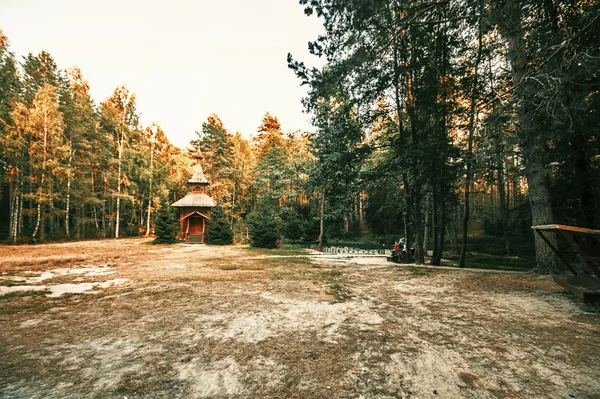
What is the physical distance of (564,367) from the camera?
9.87 feet

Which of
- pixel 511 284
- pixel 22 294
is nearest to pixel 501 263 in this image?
pixel 511 284

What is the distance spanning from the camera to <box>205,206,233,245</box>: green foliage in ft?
87.5

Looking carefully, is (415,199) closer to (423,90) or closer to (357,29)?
(423,90)

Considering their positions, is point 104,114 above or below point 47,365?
above

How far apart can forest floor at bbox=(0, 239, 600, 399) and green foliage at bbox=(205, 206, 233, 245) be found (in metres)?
19.6

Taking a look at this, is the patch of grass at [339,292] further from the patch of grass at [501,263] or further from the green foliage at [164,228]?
the green foliage at [164,228]

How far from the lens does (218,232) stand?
26.7 m

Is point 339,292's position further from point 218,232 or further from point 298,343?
point 218,232

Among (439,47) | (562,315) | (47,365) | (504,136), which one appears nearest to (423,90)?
(439,47)

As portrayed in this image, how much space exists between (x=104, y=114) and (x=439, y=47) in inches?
1467

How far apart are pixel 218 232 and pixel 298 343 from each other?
80.4ft

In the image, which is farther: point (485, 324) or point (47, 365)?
point (485, 324)

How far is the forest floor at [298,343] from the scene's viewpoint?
2746 millimetres

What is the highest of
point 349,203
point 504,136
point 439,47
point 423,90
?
point 439,47
